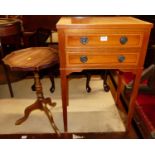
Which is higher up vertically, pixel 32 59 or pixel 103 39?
pixel 103 39

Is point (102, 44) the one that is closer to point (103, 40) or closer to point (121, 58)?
point (103, 40)

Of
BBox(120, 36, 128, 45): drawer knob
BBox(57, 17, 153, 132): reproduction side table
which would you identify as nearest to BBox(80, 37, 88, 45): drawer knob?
BBox(57, 17, 153, 132): reproduction side table

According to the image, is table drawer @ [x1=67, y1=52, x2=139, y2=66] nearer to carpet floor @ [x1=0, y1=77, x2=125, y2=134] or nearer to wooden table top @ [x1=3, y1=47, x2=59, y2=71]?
wooden table top @ [x1=3, y1=47, x2=59, y2=71]

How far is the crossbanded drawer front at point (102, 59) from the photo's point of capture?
1099 mm

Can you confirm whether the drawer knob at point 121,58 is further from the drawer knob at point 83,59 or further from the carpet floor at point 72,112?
the carpet floor at point 72,112

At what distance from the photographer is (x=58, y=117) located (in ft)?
5.30

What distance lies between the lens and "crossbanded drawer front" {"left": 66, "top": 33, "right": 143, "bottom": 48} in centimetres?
104

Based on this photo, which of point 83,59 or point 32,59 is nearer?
point 83,59

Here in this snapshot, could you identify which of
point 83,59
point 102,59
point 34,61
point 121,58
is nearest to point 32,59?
point 34,61

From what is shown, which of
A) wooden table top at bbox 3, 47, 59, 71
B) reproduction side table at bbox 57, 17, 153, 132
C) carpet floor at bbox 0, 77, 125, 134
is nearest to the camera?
reproduction side table at bbox 57, 17, 153, 132

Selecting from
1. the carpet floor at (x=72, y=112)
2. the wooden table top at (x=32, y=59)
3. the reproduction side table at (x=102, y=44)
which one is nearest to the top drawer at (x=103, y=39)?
the reproduction side table at (x=102, y=44)

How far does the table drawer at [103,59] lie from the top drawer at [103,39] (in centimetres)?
6

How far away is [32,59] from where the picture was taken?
127cm

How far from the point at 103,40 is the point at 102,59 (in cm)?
12
